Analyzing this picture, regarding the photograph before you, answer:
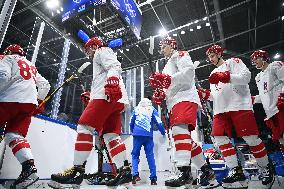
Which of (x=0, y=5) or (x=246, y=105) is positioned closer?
(x=246, y=105)

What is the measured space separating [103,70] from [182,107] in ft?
3.65

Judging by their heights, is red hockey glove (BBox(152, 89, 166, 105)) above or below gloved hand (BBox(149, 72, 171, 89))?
below

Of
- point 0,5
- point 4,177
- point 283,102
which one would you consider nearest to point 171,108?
point 283,102

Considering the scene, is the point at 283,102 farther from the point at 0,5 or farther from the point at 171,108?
the point at 0,5

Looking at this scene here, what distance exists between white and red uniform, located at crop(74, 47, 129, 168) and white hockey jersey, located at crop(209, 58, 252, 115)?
4.81ft

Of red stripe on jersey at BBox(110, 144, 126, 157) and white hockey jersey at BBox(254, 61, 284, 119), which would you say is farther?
white hockey jersey at BBox(254, 61, 284, 119)

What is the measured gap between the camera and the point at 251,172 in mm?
6273


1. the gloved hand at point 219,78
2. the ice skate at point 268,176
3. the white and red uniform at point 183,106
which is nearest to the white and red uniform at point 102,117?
the white and red uniform at point 183,106

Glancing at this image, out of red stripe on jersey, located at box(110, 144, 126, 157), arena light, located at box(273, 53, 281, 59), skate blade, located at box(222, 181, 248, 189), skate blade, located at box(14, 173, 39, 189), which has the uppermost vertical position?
arena light, located at box(273, 53, 281, 59)

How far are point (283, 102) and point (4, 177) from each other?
14.0ft

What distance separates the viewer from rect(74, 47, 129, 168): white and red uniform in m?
2.69

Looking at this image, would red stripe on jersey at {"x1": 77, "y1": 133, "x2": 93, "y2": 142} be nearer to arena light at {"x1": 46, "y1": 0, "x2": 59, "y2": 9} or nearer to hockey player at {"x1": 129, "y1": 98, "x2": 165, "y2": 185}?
hockey player at {"x1": 129, "y1": 98, "x2": 165, "y2": 185}

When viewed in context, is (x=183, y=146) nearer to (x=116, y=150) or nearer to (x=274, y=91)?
(x=116, y=150)

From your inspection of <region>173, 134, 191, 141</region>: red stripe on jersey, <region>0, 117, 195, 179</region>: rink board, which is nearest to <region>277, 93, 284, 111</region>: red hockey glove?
<region>173, 134, 191, 141</region>: red stripe on jersey
